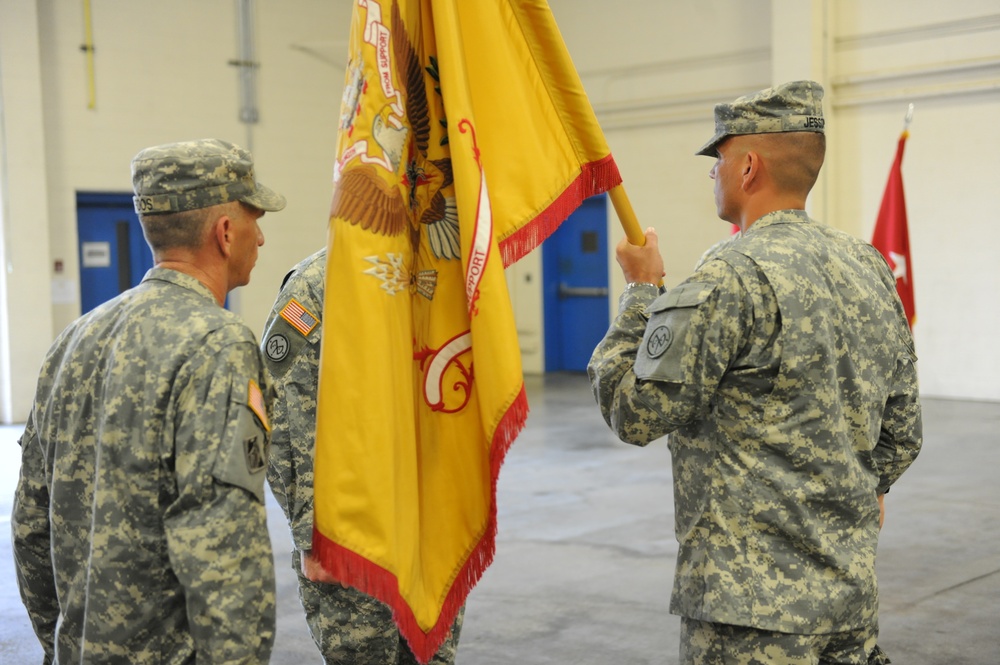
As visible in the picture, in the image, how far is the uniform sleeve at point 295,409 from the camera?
2570 millimetres

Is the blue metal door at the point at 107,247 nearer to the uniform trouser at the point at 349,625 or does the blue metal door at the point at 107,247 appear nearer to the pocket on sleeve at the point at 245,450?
the uniform trouser at the point at 349,625

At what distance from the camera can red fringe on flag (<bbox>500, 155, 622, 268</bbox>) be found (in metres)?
2.22

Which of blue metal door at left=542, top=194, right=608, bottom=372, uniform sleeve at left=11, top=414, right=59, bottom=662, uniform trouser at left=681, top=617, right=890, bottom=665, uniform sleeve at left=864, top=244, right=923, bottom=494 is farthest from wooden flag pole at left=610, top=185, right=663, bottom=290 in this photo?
blue metal door at left=542, top=194, right=608, bottom=372

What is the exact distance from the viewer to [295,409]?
2.59m

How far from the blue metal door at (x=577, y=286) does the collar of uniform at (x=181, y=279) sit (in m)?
11.5

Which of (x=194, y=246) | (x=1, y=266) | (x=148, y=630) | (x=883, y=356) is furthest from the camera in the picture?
(x=1, y=266)

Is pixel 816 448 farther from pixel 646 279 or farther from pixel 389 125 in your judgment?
pixel 389 125

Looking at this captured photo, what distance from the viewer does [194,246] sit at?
1.92 meters

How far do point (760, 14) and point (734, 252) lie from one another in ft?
33.9

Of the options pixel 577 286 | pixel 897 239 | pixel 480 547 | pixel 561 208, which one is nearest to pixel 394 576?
Result: pixel 480 547

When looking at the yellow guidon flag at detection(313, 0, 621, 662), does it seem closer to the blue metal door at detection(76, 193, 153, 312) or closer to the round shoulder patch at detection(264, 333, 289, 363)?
the round shoulder patch at detection(264, 333, 289, 363)

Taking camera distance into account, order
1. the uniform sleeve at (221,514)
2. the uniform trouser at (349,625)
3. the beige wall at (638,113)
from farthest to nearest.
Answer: the beige wall at (638,113)
the uniform trouser at (349,625)
the uniform sleeve at (221,514)

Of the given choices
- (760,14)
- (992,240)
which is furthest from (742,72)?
(992,240)

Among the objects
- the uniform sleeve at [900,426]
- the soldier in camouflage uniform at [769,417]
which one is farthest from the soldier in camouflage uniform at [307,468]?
the uniform sleeve at [900,426]
